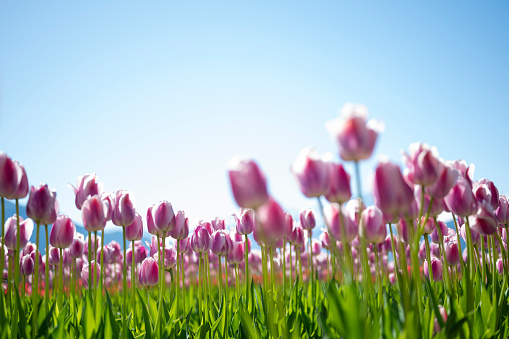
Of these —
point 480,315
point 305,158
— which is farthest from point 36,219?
point 480,315

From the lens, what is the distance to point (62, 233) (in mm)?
2398

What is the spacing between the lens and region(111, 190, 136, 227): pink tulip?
7.06 ft

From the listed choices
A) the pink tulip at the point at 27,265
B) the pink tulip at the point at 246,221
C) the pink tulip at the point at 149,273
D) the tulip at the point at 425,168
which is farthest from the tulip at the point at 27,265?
the tulip at the point at 425,168

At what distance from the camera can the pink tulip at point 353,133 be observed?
1.24 m

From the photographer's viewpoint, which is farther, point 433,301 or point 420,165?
point 433,301

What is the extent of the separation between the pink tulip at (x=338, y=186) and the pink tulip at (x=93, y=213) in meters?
1.30

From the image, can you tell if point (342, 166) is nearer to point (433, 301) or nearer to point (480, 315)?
point (433, 301)

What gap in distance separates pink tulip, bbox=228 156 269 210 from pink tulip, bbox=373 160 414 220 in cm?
38

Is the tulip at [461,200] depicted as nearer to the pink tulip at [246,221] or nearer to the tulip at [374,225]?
the tulip at [374,225]

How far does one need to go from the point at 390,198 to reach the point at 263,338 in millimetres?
1191

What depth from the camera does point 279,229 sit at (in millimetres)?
1371

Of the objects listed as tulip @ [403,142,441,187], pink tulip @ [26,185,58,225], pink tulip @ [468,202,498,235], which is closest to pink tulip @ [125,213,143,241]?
pink tulip @ [26,185,58,225]

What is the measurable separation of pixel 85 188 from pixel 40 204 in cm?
35

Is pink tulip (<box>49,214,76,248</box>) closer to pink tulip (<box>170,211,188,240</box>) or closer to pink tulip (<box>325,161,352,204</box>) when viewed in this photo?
pink tulip (<box>170,211,188,240</box>)
